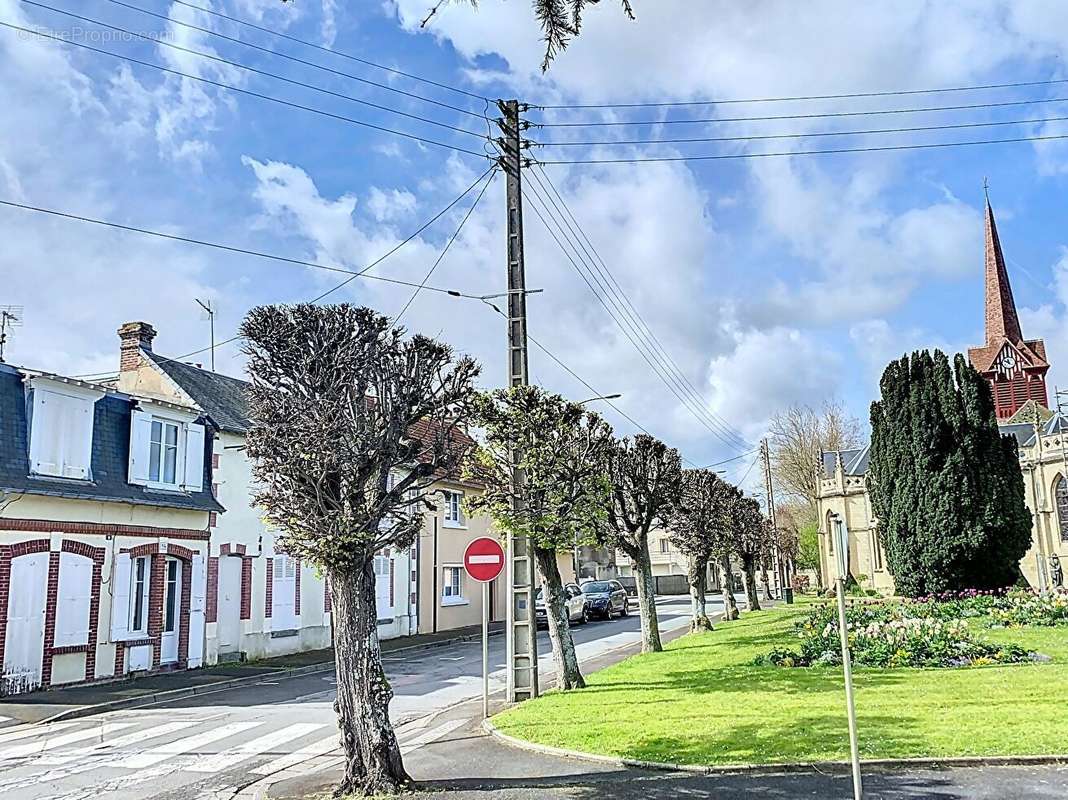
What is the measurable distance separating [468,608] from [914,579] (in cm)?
1610

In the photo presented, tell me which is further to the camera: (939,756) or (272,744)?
(272,744)

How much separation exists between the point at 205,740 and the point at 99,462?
30.7 feet

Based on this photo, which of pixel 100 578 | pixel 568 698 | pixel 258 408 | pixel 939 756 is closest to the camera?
pixel 939 756

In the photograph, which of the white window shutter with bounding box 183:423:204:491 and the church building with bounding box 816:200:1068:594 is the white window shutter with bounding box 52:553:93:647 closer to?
the white window shutter with bounding box 183:423:204:491

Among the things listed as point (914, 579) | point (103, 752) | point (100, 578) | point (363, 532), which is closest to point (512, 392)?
point (363, 532)

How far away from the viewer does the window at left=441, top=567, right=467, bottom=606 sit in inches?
1228

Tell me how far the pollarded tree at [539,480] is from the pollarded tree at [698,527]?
10.9m

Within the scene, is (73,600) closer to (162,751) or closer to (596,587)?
(162,751)

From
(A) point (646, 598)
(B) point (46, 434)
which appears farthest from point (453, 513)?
(B) point (46, 434)

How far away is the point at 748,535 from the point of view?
34.8 meters

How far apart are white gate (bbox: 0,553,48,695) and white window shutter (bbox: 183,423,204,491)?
14.7ft

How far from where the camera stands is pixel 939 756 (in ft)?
26.1

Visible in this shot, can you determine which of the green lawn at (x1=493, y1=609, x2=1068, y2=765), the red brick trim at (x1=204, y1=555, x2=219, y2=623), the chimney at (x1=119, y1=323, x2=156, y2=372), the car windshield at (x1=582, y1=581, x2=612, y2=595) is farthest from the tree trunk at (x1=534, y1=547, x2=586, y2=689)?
the car windshield at (x1=582, y1=581, x2=612, y2=595)

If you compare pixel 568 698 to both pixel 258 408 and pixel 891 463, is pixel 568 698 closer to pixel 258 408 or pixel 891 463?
pixel 258 408
